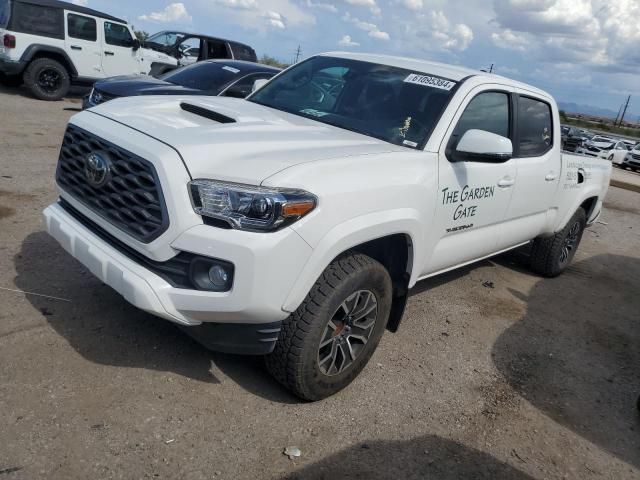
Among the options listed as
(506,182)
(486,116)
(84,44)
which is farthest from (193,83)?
(84,44)

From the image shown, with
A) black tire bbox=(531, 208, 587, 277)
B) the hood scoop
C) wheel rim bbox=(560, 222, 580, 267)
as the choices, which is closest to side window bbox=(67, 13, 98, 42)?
the hood scoop

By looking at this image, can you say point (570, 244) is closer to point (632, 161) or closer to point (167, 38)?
point (167, 38)

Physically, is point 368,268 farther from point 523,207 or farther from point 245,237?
point 523,207

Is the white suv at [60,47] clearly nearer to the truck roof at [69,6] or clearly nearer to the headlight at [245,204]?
the truck roof at [69,6]

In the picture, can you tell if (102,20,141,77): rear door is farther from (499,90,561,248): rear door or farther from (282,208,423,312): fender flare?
(282,208,423,312): fender flare

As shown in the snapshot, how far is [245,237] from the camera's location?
2469mm

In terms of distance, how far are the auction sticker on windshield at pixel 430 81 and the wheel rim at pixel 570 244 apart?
2.96m

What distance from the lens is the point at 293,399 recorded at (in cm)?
311

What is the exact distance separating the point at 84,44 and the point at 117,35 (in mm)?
945

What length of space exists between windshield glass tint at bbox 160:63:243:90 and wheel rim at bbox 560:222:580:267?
498 cm

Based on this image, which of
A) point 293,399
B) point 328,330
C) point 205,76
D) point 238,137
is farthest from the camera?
point 205,76

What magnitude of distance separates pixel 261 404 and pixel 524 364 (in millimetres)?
2080

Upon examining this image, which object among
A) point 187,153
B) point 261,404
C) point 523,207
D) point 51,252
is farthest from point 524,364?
point 51,252

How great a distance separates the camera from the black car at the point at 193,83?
726cm
